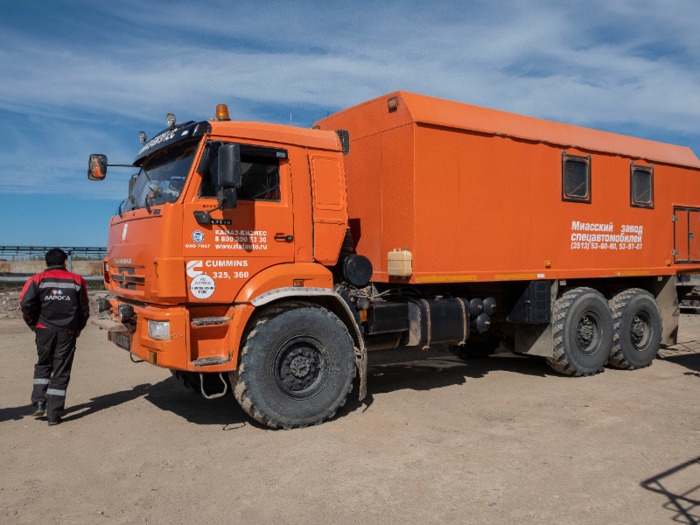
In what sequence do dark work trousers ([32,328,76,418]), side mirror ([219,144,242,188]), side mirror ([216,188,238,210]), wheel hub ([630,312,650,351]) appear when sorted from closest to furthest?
side mirror ([219,144,242,188]) → side mirror ([216,188,238,210]) → dark work trousers ([32,328,76,418]) → wheel hub ([630,312,650,351])

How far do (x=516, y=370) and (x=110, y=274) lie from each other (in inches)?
236

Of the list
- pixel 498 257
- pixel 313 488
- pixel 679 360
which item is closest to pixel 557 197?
pixel 498 257

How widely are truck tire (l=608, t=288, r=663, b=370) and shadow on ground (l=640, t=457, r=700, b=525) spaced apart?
13.0ft

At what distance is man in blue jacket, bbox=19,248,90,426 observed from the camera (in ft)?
19.5

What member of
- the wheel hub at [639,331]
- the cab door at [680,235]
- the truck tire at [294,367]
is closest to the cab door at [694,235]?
the cab door at [680,235]

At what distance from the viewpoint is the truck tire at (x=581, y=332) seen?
7801 millimetres

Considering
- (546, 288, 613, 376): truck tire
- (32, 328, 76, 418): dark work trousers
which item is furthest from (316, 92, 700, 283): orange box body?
(32, 328, 76, 418): dark work trousers

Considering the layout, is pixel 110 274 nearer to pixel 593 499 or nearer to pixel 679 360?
pixel 593 499

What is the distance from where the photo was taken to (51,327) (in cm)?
597

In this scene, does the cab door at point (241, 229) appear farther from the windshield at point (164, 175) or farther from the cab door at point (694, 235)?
the cab door at point (694, 235)

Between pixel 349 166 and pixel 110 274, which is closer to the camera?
pixel 110 274

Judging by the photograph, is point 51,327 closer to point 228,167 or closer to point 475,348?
point 228,167

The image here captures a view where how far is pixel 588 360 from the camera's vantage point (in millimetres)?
8156

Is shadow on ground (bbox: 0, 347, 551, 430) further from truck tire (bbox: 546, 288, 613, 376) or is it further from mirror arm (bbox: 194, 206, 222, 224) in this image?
mirror arm (bbox: 194, 206, 222, 224)
